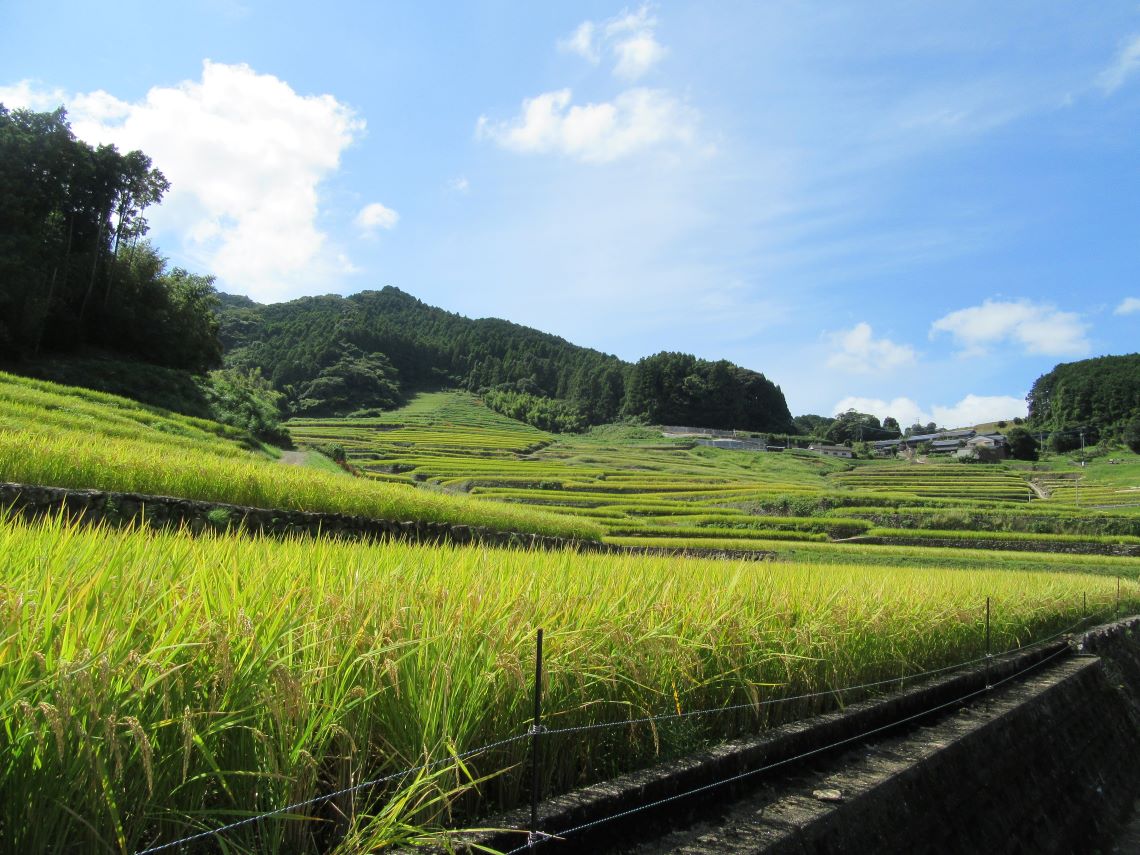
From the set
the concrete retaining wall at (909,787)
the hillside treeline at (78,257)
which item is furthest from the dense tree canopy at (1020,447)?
the concrete retaining wall at (909,787)

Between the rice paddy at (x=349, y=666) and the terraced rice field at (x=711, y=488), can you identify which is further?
the terraced rice field at (x=711, y=488)

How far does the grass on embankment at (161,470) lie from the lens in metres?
9.34

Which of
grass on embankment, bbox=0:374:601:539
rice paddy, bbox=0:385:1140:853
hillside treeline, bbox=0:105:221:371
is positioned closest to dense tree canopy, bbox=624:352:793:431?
hillside treeline, bbox=0:105:221:371

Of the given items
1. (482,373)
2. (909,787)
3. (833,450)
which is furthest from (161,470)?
(482,373)

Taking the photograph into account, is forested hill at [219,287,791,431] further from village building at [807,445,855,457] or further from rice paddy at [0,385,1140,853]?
rice paddy at [0,385,1140,853]

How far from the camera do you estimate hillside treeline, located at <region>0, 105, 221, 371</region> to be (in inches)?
1108

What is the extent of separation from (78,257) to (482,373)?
102 metres

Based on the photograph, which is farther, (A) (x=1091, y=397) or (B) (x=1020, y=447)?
(A) (x=1091, y=397)

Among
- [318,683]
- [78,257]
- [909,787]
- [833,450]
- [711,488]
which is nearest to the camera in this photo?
[318,683]

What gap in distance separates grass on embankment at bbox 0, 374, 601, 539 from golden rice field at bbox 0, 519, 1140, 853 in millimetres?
→ 6328

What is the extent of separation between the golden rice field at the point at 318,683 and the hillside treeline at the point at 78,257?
102ft

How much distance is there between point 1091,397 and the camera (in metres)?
118

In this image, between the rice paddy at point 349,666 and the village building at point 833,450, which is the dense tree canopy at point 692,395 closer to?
the village building at point 833,450

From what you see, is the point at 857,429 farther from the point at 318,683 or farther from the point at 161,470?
the point at 318,683
